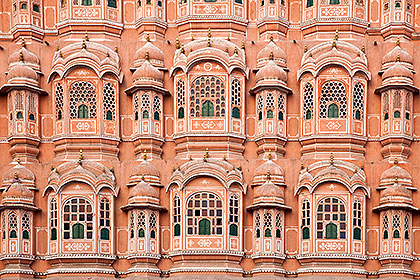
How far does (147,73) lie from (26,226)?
6647 millimetres

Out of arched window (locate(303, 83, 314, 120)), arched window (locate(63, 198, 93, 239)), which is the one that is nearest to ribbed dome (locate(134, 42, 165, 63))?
arched window (locate(303, 83, 314, 120))

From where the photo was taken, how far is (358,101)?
41.4 m

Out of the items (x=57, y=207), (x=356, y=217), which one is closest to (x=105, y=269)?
(x=57, y=207)

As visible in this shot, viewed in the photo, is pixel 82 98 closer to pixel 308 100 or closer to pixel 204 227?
pixel 204 227

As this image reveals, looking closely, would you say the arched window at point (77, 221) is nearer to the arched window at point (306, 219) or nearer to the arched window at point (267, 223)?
the arched window at point (267, 223)

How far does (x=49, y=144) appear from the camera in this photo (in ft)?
138

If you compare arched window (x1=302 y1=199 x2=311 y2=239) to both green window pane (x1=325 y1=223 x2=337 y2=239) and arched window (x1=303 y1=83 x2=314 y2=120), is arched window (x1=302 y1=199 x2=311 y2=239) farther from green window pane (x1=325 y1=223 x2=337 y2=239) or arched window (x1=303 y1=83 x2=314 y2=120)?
arched window (x1=303 y1=83 x2=314 y2=120)

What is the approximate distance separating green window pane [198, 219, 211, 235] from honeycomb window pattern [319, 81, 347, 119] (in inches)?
212

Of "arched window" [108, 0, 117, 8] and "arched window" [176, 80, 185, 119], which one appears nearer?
"arched window" [176, 80, 185, 119]

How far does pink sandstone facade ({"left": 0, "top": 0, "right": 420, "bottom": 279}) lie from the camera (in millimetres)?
40219

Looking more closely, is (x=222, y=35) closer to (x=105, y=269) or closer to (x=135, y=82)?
(x=135, y=82)

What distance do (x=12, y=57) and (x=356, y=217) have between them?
13.2m

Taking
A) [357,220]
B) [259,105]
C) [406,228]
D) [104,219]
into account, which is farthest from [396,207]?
[104,219]

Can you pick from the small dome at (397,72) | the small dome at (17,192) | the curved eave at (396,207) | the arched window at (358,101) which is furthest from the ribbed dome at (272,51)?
the small dome at (17,192)
